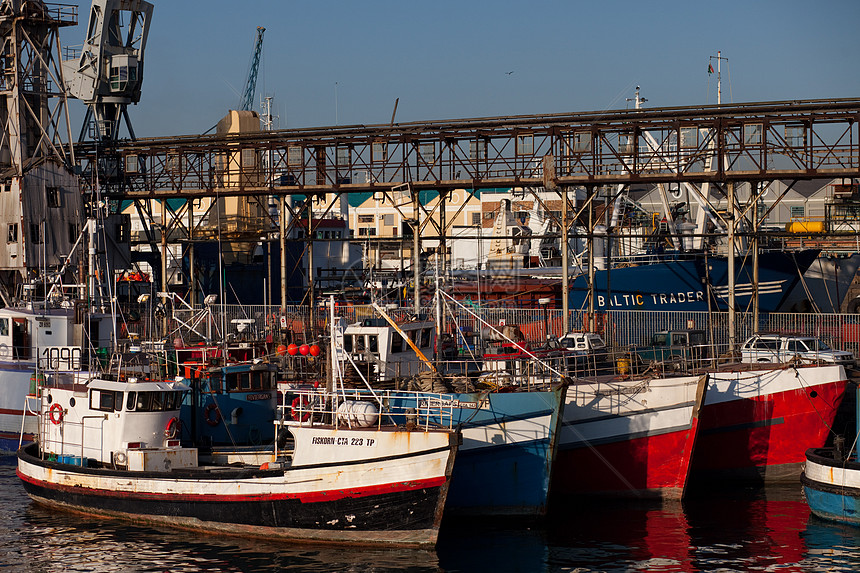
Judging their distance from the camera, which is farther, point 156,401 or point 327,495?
point 156,401

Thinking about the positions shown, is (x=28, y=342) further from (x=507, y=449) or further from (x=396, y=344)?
(x=507, y=449)

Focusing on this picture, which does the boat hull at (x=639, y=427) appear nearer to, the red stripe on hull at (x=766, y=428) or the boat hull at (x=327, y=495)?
the red stripe on hull at (x=766, y=428)

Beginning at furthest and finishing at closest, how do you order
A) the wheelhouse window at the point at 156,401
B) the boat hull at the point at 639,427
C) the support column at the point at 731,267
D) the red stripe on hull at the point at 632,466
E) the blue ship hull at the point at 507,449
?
the support column at the point at 731,267
the red stripe on hull at the point at 632,466
the boat hull at the point at 639,427
the wheelhouse window at the point at 156,401
the blue ship hull at the point at 507,449

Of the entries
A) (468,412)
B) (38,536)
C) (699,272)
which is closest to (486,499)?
(468,412)

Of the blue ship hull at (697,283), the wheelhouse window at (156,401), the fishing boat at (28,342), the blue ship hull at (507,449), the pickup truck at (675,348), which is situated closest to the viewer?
the blue ship hull at (507,449)

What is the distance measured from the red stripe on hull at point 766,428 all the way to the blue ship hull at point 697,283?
25167 millimetres

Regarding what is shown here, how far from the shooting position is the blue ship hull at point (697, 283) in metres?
61.8

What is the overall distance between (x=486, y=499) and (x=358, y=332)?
23.9ft

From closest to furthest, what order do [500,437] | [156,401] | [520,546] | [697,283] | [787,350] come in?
[520,546] → [500,437] → [156,401] → [787,350] → [697,283]

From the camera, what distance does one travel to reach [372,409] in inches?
1038

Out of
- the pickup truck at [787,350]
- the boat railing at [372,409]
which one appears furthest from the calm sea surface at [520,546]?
the pickup truck at [787,350]

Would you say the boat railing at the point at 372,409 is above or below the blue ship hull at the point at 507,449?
above

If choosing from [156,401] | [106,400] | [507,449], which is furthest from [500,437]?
[106,400]

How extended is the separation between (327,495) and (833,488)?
45.9 ft
